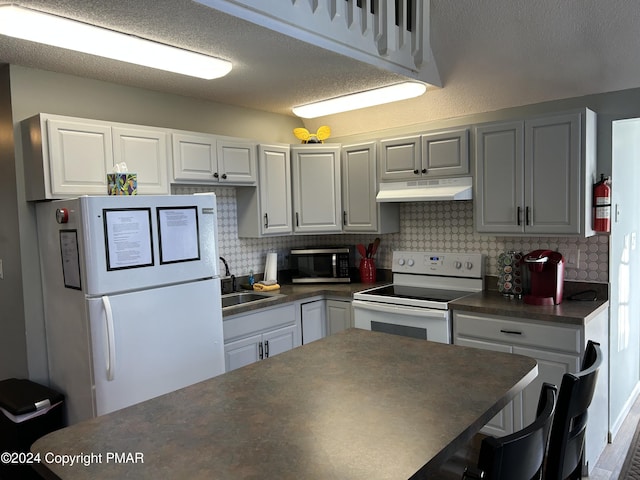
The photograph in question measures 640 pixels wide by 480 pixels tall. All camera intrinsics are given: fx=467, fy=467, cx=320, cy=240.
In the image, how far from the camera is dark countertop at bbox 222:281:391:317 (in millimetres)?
3227

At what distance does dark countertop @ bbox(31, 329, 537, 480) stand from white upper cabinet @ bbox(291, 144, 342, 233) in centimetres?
222

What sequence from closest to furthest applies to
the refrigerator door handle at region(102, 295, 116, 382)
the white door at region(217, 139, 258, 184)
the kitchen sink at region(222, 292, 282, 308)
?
1. the refrigerator door handle at region(102, 295, 116, 382)
2. the white door at region(217, 139, 258, 184)
3. the kitchen sink at region(222, 292, 282, 308)

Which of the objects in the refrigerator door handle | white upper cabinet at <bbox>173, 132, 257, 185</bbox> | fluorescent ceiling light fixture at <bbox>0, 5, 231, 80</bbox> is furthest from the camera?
white upper cabinet at <bbox>173, 132, 257, 185</bbox>

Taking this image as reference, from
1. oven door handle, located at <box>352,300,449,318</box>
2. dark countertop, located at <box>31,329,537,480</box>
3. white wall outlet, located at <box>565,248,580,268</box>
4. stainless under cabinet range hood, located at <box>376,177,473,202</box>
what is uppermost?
stainless under cabinet range hood, located at <box>376,177,473,202</box>

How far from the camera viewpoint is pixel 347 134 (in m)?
4.28

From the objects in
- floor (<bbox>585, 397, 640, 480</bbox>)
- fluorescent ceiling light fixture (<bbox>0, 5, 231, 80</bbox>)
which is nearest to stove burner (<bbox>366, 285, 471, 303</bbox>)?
floor (<bbox>585, 397, 640, 480</bbox>)

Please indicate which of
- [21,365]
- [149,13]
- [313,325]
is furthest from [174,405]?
[313,325]

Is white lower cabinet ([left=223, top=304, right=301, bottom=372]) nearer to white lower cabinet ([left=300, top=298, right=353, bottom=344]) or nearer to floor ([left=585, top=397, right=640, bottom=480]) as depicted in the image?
white lower cabinet ([left=300, top=298, right=353, bottom=344])

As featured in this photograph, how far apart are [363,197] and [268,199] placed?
79 centimetres

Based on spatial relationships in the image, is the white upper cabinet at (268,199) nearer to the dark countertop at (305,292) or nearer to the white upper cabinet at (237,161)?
the white upper cabinet at (237,161)

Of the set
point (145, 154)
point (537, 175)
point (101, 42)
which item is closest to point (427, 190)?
point (537, 175)

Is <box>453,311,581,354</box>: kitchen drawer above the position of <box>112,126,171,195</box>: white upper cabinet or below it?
below

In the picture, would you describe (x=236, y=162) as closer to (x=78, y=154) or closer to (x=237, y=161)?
(x=237, y=161)

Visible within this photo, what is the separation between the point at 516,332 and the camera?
2807 millimetres
